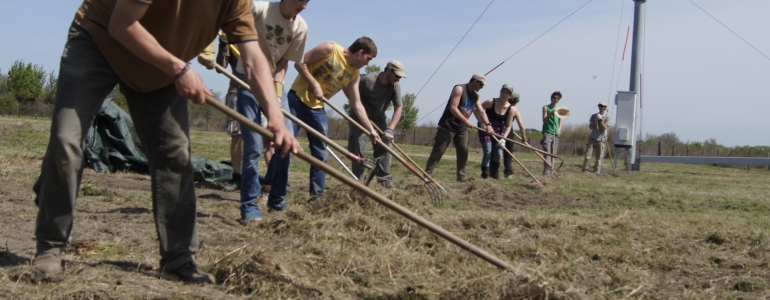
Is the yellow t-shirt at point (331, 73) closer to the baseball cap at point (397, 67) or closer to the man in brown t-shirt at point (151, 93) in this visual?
the baseball cap at point (397, 67)

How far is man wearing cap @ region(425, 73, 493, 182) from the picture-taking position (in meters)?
10.5

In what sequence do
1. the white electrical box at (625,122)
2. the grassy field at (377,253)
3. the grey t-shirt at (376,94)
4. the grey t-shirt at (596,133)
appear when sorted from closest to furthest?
1. the grassy field at (377,253)
2. the grey t-shirt at (376,94)
3. the grey t-shirt at (596,133)
4. the white electrical box at (625,122)

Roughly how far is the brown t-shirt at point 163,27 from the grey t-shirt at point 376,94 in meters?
4.98

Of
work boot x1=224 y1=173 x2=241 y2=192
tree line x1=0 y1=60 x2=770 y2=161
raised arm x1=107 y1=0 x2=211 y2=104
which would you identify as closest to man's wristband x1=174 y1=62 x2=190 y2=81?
raised arm x1=107 y1=0 x2=211 y2=104

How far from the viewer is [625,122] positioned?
63.3ft

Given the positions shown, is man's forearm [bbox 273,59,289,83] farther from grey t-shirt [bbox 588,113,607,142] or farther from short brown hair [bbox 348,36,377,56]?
grey t-shirt [bbox 588,113,607,142]

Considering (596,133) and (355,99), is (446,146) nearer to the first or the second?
(355,99)

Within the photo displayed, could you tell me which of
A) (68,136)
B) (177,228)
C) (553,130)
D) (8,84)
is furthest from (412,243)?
(8,84)

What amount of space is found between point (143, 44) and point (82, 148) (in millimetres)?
639

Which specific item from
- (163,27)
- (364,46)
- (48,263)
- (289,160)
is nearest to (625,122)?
(364,46)

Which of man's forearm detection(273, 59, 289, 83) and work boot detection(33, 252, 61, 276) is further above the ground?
man's forearm detection(273, 59, 289, 83)

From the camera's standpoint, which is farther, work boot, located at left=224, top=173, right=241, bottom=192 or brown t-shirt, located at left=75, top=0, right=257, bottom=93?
work boot, located at left=224, top=173, right=241, bottom=192

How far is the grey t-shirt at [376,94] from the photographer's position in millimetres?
8438

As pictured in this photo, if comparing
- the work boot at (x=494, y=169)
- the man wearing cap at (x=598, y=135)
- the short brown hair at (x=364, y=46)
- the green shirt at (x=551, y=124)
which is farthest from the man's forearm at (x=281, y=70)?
the man wearing cap at (x=598, y=135)
